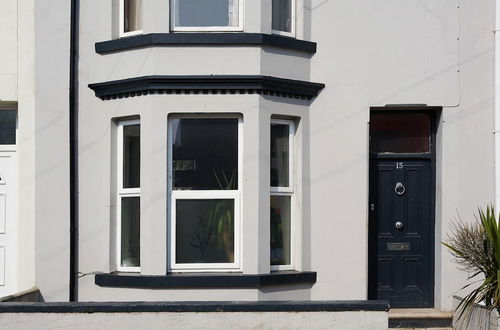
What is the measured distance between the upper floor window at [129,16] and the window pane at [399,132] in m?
3.15

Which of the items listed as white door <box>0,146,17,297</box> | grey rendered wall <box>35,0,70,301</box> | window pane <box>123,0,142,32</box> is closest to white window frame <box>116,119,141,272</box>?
grey rendered wall <box>35,0,70,301</box>

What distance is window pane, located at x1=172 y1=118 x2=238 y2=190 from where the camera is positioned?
11.8m

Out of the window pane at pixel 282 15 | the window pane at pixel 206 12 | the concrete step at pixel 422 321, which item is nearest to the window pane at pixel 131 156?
the window pane at pixel 206 12

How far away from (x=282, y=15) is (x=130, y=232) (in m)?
3.22

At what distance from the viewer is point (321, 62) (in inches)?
475

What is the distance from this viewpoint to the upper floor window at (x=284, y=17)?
1204cm

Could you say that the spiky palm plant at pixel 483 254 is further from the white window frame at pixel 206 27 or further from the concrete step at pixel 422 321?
the white window frame at pixel 206 27

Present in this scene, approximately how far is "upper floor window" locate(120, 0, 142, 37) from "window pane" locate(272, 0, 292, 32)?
5.45 ft

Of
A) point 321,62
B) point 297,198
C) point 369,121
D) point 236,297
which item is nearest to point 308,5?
point 321,62

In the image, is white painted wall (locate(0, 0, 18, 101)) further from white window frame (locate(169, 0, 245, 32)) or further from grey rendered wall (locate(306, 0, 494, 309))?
grey rendered wall (locate(306, 0, 494, 309))

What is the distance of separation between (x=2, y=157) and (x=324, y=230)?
4118 millimetres

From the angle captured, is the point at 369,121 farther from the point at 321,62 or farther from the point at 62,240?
the point at 62,240

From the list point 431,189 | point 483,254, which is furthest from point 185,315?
point 431,189

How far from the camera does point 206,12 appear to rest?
11.8 meters
